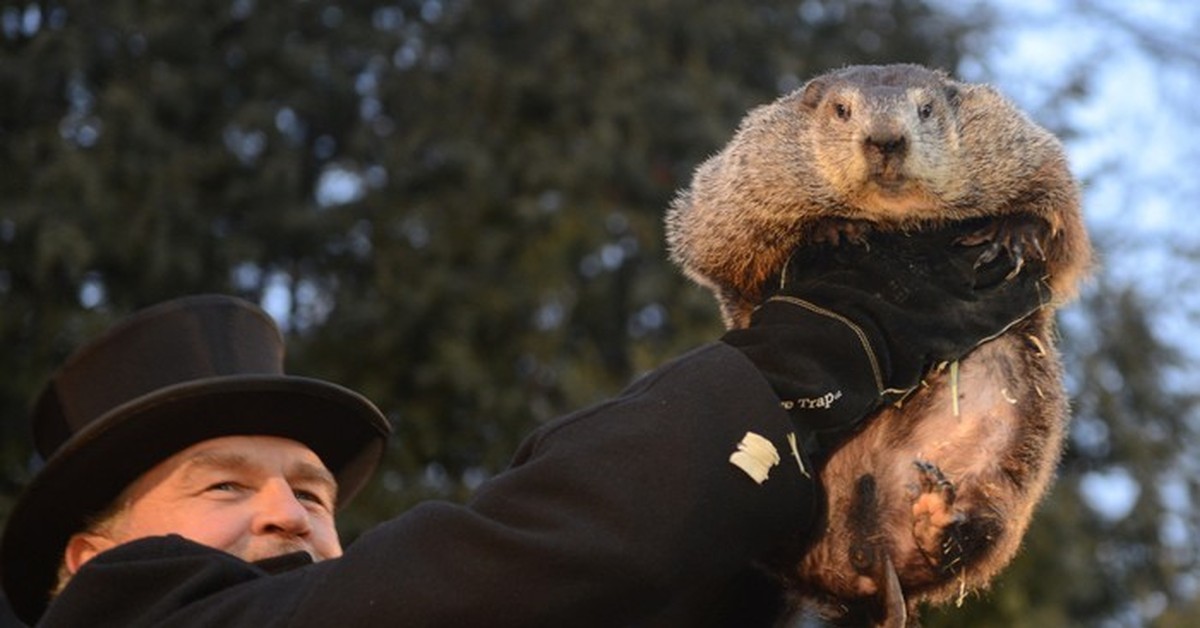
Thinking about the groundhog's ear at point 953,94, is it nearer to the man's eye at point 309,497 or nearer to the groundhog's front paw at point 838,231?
the groundhog's front paw at point 838,231

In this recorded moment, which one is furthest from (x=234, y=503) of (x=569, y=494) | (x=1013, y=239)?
(x=1013, y=239)

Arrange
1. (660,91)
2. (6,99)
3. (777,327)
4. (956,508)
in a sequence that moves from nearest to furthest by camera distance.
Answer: (777,327) → (956,508) → (6,99) → (660,91)

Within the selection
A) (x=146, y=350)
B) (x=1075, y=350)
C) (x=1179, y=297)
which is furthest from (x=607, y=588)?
(x=1179, y=297)

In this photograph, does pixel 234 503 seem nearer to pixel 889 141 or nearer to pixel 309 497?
pixel 309 497

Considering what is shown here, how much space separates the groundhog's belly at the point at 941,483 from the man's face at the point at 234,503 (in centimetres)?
84

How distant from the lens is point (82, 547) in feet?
9.71

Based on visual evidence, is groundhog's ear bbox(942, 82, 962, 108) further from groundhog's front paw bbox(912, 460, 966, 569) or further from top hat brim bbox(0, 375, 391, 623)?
top hat brim bbox(0, 375, 391, 623)

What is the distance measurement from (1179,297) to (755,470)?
7270mm

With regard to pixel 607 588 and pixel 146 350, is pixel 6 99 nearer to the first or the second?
pixel 146 350

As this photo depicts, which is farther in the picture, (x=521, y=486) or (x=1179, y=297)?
(x=1179, y=297)

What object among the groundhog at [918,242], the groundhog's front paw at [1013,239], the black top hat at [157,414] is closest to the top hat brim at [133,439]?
the black top hat at [157,414]

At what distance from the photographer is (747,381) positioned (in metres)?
2.12

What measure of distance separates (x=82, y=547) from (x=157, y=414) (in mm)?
305

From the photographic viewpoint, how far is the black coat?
2.01 meters
